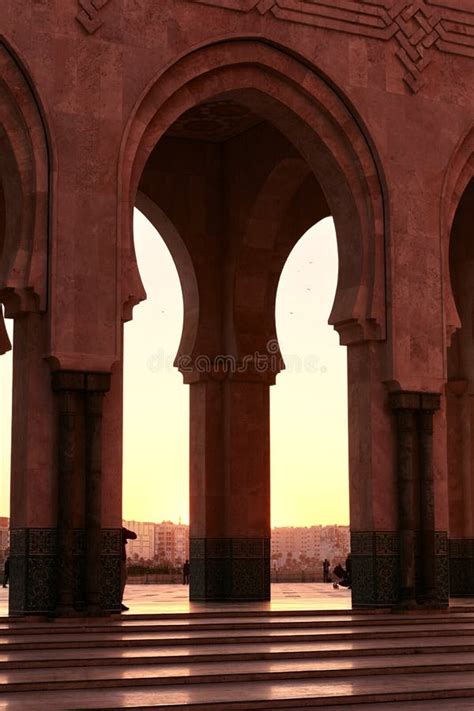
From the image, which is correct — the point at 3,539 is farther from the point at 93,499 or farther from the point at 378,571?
the point at 93,499

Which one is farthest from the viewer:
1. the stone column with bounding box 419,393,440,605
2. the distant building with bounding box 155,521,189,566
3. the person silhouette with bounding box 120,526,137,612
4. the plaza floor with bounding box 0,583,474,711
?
the distant building with bounding box 155,521,189,566

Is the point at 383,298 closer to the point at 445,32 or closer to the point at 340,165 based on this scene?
the point at 340,165

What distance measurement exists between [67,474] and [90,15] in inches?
122

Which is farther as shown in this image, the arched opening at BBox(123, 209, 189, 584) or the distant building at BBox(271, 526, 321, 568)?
the distant building at BBox(271, 526, 321, 568)

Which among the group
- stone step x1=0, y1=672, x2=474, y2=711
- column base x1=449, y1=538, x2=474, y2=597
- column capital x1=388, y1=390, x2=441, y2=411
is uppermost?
column capital x1=388, y1=390, x2=441, y2=411

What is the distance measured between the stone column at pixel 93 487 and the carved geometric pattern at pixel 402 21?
304 cm

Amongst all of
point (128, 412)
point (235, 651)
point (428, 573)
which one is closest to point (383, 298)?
point (428, 573)

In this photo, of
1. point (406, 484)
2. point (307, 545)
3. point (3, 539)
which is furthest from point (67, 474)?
point (307, 545)

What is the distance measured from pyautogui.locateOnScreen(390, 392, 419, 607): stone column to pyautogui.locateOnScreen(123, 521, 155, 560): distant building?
17.4m

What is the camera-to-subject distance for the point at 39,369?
850 centimetres

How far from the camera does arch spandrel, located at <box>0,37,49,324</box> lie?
27.8ft

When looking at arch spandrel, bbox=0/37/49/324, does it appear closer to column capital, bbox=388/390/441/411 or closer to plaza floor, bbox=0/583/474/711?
plaza floor, bbox=0/583/474/711

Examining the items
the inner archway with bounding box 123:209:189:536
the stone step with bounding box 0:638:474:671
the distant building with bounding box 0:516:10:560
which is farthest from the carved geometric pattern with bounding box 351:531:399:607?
the distant building with bounding box 0:516:10:560

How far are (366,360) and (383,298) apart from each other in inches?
18.8
